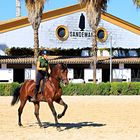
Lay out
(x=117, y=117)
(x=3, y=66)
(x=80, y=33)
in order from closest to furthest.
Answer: (x=117, y=117)
(x=3, y=66)
(x=80, y=33)

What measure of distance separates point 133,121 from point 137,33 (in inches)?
1762

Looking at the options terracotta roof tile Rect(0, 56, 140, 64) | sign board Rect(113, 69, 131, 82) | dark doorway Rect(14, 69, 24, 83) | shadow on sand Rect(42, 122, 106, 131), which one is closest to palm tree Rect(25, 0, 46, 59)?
terracotta roof tile Rect(0, 56, 140, 64)

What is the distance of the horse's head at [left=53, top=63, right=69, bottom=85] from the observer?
15.2m

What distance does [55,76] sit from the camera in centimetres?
1557

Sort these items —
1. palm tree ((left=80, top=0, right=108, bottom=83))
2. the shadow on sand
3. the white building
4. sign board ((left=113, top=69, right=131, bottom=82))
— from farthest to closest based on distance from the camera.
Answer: sign board ((left=113, top=69, right=131, bottom=82)), the white building, palm tree ((left=80, top=0, right=108, bottom=83)), the shadow on sand

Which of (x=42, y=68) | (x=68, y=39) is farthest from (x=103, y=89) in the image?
(x=42, y=68)

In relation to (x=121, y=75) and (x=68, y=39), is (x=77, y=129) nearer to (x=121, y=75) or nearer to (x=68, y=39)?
(x=121, y=75)

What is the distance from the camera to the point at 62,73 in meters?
15.3

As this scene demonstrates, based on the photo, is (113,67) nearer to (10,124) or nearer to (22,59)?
(22,59)

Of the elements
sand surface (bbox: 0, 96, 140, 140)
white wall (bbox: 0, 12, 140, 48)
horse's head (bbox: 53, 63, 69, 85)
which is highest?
white wall (bbox: 0, 12, 140, 48)

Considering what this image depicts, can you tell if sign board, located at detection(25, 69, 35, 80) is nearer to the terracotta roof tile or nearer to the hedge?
the terracotta roof tile

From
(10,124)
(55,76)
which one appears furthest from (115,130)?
(10,124)

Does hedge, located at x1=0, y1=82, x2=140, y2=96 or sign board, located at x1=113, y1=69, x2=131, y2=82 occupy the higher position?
sign board, located at x1=113, y1=69, x2=131, y2=82

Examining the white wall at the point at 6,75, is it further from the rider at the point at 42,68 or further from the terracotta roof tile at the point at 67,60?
the rider at the point at 42,68
